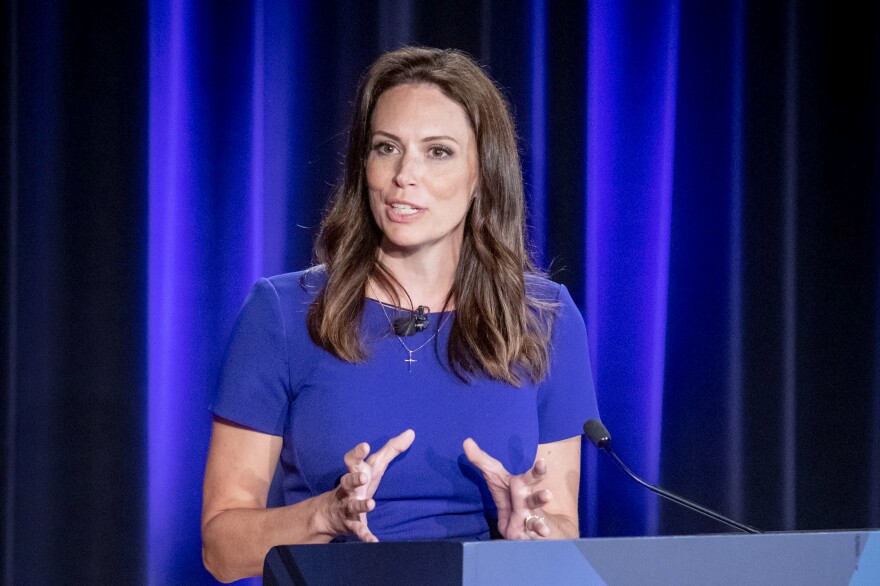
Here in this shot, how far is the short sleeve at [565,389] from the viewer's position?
6.13 feet

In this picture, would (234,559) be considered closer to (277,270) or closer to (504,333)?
(504,333)

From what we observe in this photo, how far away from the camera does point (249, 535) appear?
63.8 inches

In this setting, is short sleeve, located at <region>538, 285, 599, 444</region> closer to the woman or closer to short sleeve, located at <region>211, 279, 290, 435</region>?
the woman

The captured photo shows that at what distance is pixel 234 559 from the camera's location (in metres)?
1.65

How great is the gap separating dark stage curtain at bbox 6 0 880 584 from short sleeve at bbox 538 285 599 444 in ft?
2.09

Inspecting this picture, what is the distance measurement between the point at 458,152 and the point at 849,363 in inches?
57.4

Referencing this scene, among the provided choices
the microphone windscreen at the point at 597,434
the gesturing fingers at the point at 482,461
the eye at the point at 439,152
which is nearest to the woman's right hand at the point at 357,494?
the gesturing fingers at the point at 482,461

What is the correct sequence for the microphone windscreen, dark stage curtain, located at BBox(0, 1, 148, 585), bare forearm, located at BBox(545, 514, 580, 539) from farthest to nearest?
dark stage curtain, located at BBox(0, 1, 148, 585) < bare forearm, located at BBox(545, 514, 580, 539) < the microphone windscreen

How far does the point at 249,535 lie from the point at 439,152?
28.7 inches

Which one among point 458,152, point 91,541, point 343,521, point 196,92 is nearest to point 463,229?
point 458,152

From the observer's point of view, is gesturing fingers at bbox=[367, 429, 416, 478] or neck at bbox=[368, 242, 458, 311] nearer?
gesturing fingers at bbox=[367, 429, 416, 478]

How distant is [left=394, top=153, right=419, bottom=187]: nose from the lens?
5.75ft

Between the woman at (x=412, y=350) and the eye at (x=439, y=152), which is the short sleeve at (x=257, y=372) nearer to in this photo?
the woman at (x=412, y=350)

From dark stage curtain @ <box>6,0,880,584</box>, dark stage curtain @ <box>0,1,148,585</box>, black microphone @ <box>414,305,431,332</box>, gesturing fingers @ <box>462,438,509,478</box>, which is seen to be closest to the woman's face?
black microphone @ <box>414,305,431,332</box>
